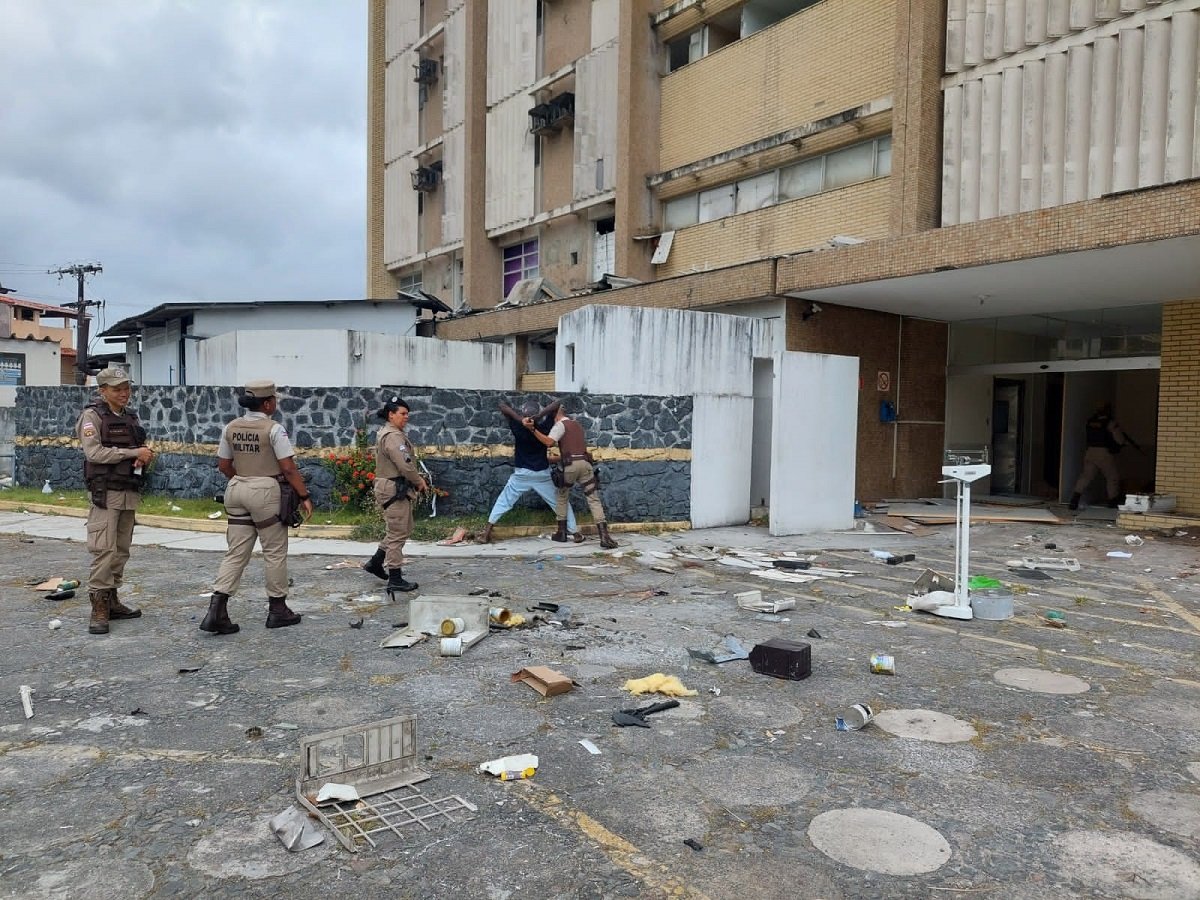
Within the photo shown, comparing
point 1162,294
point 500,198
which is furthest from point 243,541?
point 500,198

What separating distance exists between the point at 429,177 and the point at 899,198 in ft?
62.5

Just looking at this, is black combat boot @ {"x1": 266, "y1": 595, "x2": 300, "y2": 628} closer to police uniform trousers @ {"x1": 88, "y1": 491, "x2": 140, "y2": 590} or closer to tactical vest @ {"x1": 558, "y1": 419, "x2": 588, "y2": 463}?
police uniform trousers @ {"x1": 88, "y1": 491, "x2": 140, "y2": 590}

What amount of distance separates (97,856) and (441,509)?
8188mm

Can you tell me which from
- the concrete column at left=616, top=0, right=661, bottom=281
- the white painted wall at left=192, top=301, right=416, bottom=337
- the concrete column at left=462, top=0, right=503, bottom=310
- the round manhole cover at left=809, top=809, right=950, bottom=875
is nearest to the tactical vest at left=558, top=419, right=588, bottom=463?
the round manhole cover at left=809, top=809, right=950, bottom=875

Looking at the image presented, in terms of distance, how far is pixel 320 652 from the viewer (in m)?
5.59

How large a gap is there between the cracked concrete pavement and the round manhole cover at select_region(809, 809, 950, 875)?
0.04 ft

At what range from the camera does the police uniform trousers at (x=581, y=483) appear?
33.6 ft

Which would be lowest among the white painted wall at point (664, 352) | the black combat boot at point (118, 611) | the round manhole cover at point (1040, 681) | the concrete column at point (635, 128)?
the round manhole cover at point (1040, 681)

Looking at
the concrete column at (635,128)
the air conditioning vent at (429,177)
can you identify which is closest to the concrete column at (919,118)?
the concrete column at (635,128)

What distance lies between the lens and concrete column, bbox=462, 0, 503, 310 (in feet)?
81.9

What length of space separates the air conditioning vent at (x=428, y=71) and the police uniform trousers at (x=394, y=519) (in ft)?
80.5

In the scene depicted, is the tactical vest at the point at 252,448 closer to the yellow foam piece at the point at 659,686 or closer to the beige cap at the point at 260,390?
the beige cap at the point at 260,390

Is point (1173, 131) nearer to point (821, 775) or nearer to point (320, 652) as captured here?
point (821, 775)

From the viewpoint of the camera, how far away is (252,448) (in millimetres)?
6109
